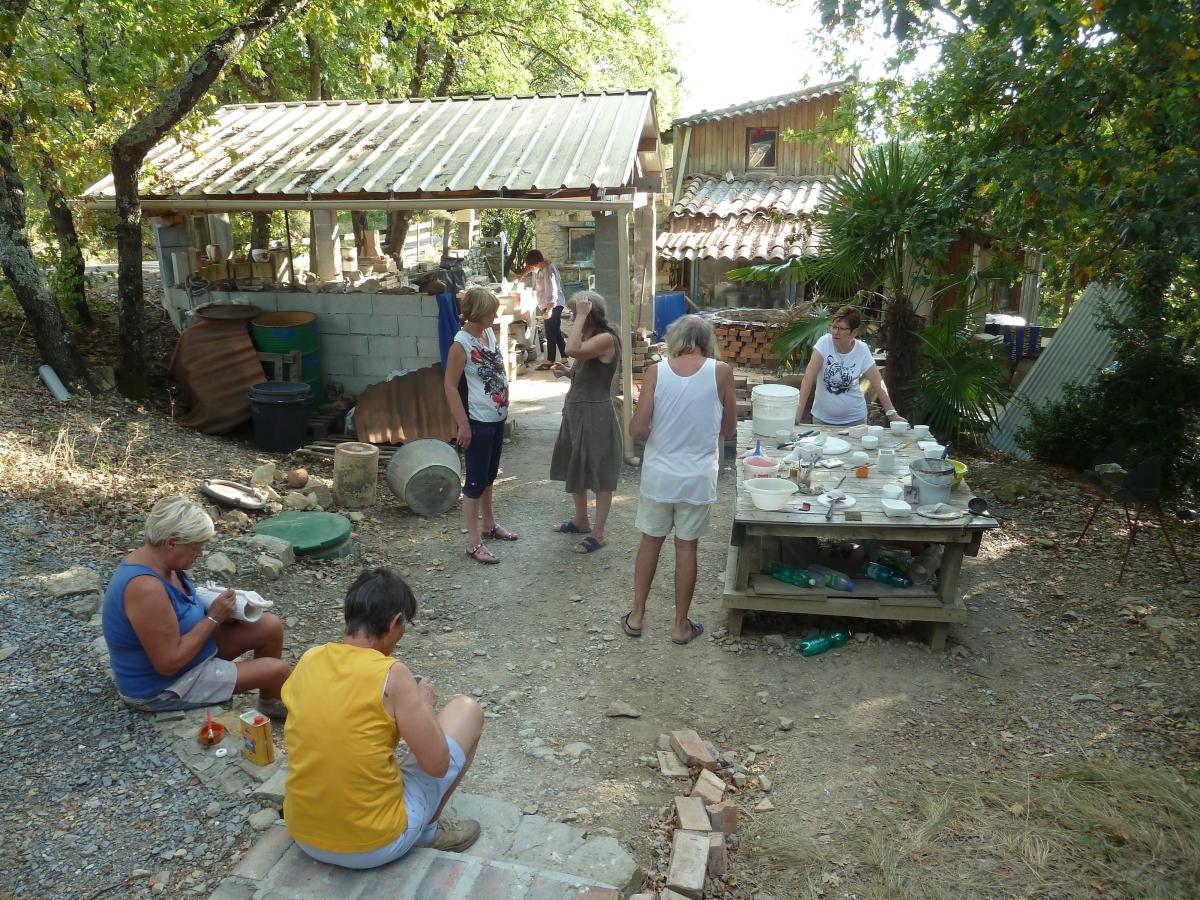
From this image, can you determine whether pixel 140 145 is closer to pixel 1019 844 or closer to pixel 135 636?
pixel 135 636

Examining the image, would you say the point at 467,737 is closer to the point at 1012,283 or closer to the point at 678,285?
the point at 1012,283

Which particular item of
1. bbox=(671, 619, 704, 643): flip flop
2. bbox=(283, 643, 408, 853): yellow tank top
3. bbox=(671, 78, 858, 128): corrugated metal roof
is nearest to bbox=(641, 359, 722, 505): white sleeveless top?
bbox=(671, 619, 704, 643): flip flop

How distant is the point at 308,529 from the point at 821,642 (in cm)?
347

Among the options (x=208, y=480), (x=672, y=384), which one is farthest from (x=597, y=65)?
(x=672, y=384)

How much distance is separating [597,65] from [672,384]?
1675cm

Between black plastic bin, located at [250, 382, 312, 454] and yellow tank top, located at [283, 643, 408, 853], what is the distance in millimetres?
5690

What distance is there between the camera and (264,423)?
305 inches

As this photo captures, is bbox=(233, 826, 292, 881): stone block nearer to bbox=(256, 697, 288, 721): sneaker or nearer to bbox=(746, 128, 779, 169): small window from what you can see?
bbox=(256, 697, 288, 721): sneaker

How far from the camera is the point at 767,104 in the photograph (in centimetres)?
1677

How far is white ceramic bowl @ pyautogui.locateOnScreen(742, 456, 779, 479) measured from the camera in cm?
479

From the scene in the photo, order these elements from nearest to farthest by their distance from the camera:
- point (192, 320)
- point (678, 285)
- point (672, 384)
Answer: point (672, 384) → point (192, 320) → point (678, 285)

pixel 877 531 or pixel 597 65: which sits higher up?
pixel 597 65

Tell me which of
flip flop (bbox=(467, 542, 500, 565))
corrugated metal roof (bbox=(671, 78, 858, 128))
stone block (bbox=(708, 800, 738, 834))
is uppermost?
corrugated metal roof (bbox=(671, 78, 858, 128))

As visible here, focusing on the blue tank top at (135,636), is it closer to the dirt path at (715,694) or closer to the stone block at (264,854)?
the dirt path at (715,694)
